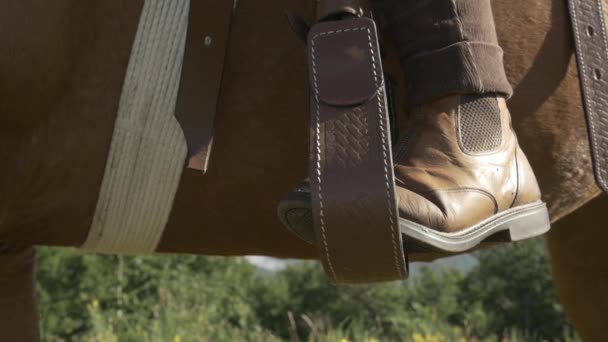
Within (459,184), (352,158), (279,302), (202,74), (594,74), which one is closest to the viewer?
(352,158)

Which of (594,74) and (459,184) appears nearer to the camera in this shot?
(459,184)

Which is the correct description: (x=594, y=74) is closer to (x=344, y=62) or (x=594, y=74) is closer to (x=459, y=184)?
(x=459, y=184)

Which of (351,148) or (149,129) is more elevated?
(149,129)

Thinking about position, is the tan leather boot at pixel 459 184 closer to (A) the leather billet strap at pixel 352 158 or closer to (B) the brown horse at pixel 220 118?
(A) the leather billet strap at pixel 352 158

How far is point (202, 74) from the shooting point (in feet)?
7.11

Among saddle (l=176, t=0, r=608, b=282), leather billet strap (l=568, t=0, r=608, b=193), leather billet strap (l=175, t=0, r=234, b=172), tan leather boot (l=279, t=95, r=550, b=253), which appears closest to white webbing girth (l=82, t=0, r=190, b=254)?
leather billet strap (l=175, t=0, r=234, b=172)

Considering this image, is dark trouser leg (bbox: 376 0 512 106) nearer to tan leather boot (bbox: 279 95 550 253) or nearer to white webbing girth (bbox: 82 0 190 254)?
tan leather boot (bbox: 279 95 550 253)

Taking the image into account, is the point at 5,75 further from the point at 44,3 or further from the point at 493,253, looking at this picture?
the point at 493,253

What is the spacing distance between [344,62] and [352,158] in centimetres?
21

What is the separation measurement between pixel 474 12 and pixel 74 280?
5068 mm

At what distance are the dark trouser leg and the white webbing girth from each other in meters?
0.49

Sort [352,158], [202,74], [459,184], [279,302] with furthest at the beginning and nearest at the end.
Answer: [279,302] → [202,74] → [459,184] → [352,158]

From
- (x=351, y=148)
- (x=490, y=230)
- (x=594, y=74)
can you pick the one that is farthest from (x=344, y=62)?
(x=594, y=74)

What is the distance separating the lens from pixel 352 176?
72.5 inches
